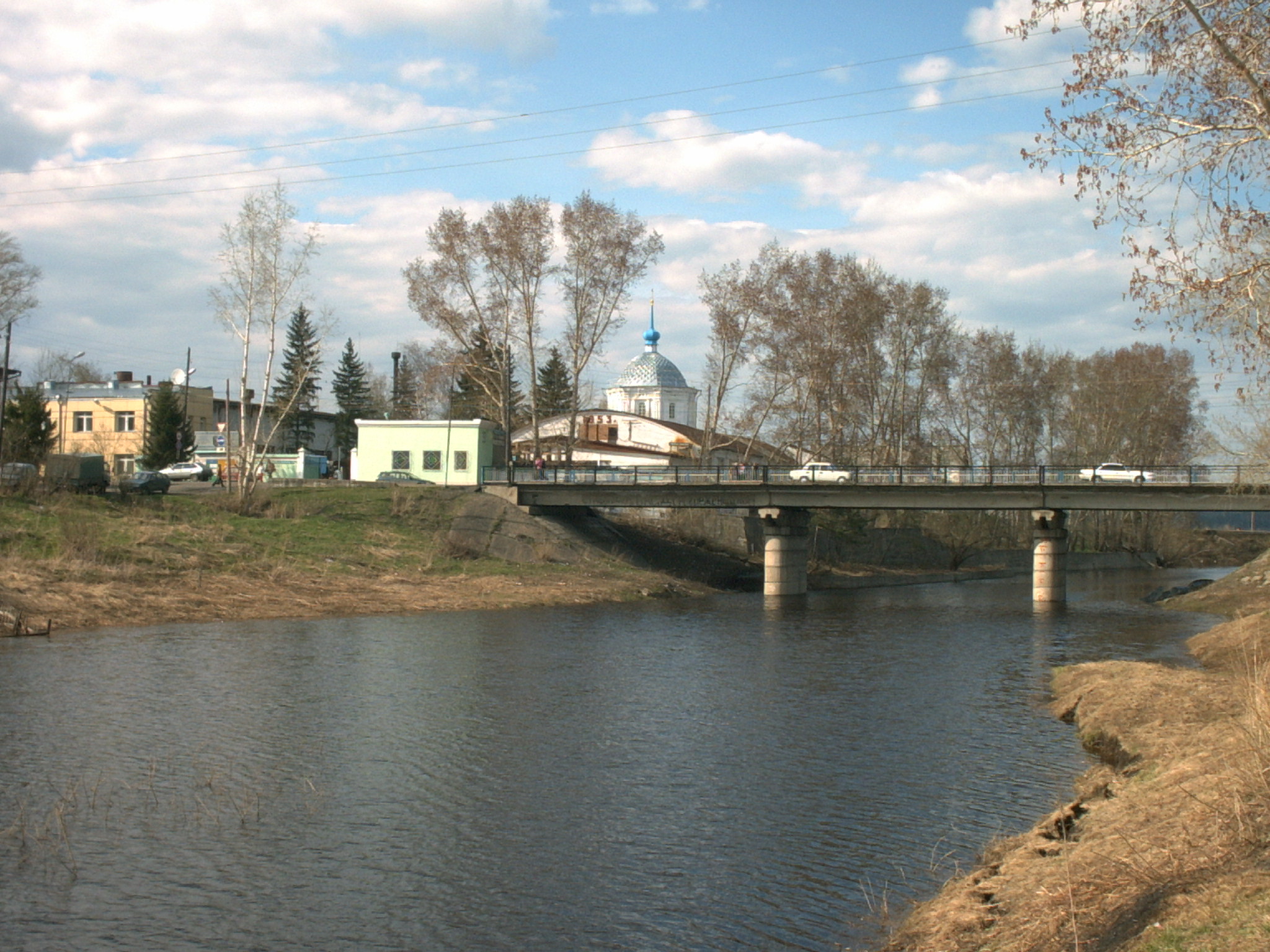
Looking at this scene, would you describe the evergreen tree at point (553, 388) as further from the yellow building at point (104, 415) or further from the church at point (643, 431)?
the yellow building at point (104, 415)

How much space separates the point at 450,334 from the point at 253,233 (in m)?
15.1

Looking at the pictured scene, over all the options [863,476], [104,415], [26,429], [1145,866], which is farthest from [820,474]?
[104,415]

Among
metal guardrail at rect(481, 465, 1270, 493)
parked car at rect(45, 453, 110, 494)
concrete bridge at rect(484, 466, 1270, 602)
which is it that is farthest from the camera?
metal guardrail at rect(481, 465, 1270, 493)

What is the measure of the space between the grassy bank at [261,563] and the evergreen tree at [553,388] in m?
48.8

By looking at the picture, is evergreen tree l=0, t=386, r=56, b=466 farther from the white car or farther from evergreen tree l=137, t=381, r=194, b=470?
the white car

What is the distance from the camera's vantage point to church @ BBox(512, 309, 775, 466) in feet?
299

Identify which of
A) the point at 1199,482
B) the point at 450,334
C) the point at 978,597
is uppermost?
the point at 450,334

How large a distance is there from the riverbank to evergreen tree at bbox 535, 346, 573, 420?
9616 centimetres

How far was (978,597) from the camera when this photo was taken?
208 ft

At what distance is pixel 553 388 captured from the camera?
119750mm

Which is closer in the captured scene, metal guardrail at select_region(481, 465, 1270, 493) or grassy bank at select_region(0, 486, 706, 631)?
grassy bank at select_region(0, 486, 706, 631)

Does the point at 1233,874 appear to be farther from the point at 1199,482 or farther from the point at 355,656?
the point at 1199,482

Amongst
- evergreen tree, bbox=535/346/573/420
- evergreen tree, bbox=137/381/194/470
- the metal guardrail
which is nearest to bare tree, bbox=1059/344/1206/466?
the metal guardrail

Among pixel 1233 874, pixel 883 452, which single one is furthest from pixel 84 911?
pixel 883 452
